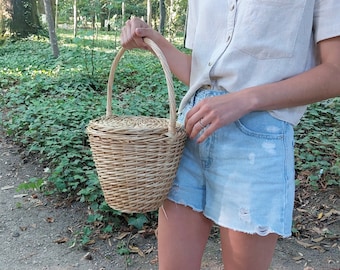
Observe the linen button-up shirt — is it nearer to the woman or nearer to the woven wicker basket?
the woman

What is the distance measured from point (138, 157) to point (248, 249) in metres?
0.33

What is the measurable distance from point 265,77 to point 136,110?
3.12 meters

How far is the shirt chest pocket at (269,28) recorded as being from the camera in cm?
95

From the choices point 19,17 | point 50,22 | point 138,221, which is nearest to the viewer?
point 138,221

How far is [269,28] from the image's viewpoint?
0.97 meters

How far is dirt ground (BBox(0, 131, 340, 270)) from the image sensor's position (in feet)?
7.95

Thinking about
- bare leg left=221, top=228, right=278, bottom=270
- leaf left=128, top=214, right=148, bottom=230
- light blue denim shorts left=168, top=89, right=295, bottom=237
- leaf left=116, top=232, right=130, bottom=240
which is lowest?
leaf left=116, top=232, right=130, bottom=240

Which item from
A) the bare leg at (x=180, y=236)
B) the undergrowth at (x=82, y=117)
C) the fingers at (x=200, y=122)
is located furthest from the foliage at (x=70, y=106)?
the fingers at (x=200, y=122)

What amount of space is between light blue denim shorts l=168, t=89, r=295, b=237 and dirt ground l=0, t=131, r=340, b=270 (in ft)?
4.79

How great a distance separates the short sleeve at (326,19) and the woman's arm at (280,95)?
0.02 meters

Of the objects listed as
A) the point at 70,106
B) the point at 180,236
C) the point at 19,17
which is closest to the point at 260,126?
the point at 180,236

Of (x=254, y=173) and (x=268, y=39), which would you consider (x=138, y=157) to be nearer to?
(x=254, y=173)

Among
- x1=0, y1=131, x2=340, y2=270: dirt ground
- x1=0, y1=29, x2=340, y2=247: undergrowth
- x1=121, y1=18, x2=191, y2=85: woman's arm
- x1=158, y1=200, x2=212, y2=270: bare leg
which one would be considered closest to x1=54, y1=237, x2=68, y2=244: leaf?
x1=0, y1=131, x2=340, y2=270: dirt ground

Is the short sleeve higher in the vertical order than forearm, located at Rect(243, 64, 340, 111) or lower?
higher
